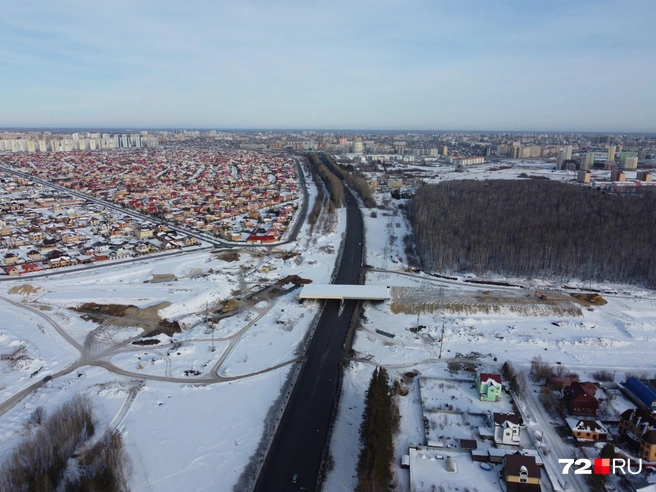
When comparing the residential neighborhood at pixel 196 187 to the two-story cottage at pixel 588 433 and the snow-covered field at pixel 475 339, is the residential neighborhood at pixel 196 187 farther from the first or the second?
the two-story cottage at pixel 588 433

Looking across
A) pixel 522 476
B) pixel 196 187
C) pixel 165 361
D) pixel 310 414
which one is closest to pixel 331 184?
pixel 196 187

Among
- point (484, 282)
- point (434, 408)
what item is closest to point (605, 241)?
point (484, 282)

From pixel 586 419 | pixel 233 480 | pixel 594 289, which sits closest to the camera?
pixel 233 480

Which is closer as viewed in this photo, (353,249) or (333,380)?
(333,380)

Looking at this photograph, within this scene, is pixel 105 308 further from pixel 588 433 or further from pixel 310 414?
pixel 588 433

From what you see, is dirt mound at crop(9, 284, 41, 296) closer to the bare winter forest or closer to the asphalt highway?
the asphalt highway

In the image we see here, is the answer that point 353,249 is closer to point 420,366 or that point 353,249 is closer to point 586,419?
point 420,366

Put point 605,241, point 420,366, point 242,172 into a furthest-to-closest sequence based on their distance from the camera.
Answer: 1. point 242,172
2. point 605,241
3. point 420,366
